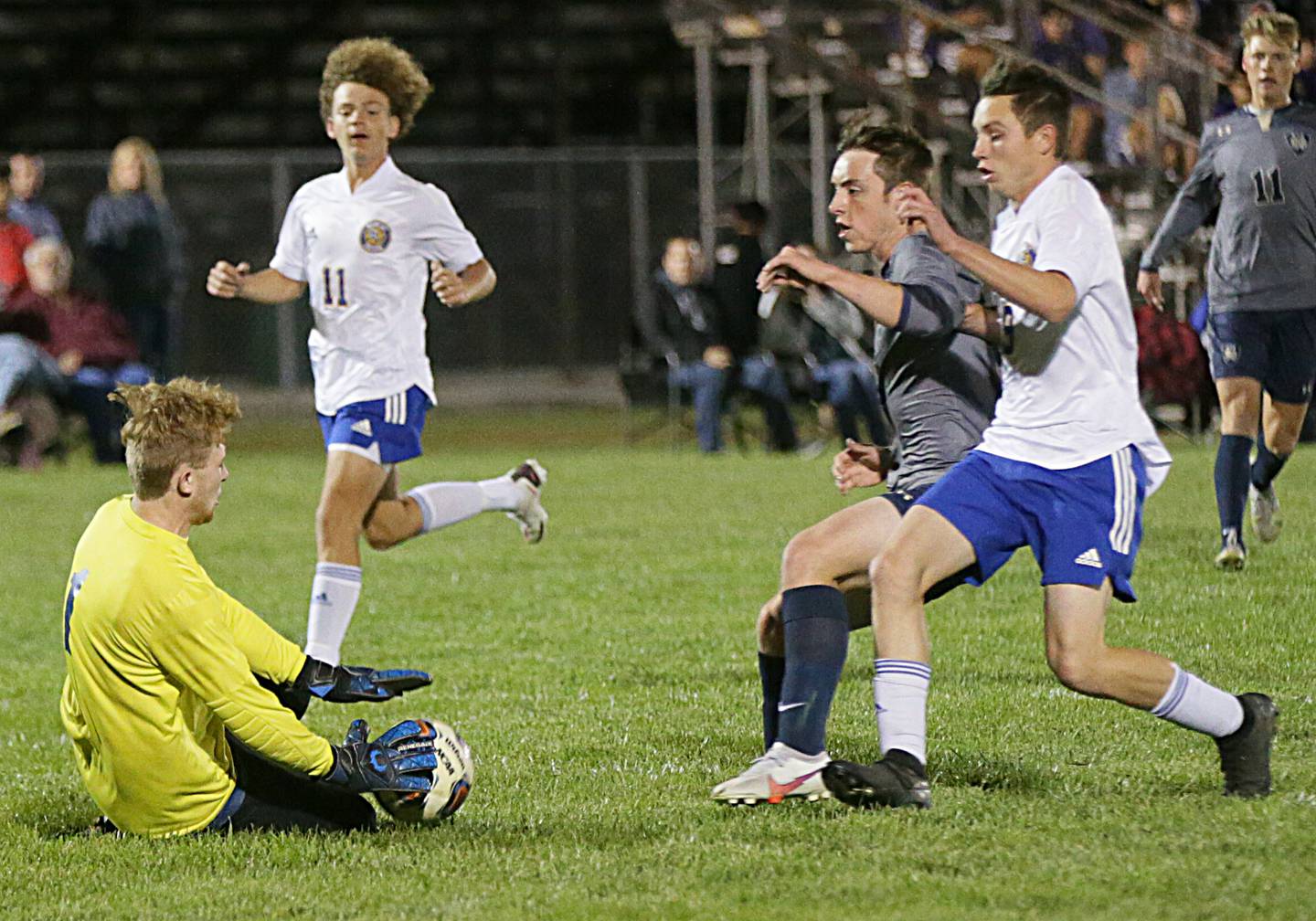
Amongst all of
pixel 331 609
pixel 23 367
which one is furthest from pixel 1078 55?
pixel 331 609

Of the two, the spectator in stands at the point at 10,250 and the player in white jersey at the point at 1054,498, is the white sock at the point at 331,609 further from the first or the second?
the spectator in stands at the point at 10,250

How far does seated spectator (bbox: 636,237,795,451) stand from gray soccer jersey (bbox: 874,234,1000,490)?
37.1ft

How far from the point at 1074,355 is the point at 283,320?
1869 cm

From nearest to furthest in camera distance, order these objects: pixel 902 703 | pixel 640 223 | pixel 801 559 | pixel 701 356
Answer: pixel 902 703, pixel 801 559, pixel 701 356, pixel 640 223

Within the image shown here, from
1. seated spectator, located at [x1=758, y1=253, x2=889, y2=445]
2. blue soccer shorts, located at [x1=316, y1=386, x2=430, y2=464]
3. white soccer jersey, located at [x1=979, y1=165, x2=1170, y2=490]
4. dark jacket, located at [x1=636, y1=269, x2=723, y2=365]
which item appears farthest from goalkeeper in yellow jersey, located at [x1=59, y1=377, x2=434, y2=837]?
dark jacket, located at [x1=636, y1=269, x2=723, y2=365]

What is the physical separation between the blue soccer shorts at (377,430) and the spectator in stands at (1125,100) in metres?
12.0

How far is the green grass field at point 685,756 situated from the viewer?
4418 mm

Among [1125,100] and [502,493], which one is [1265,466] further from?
[1125,100]

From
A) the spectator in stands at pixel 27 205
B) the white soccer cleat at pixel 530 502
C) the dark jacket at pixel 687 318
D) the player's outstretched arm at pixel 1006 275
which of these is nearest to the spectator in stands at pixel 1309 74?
the dark jacket at pixel 687 318

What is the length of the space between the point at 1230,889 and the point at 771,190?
57.5ft

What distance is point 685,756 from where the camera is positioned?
602 centimetres

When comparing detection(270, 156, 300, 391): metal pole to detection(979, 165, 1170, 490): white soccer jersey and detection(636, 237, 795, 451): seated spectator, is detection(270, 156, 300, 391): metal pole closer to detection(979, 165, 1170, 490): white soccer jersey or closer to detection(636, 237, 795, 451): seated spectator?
detection(636, 237, 795, 451): seated spectator

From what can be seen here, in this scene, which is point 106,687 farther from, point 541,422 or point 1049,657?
point 541,422

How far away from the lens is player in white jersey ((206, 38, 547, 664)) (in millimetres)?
7359
